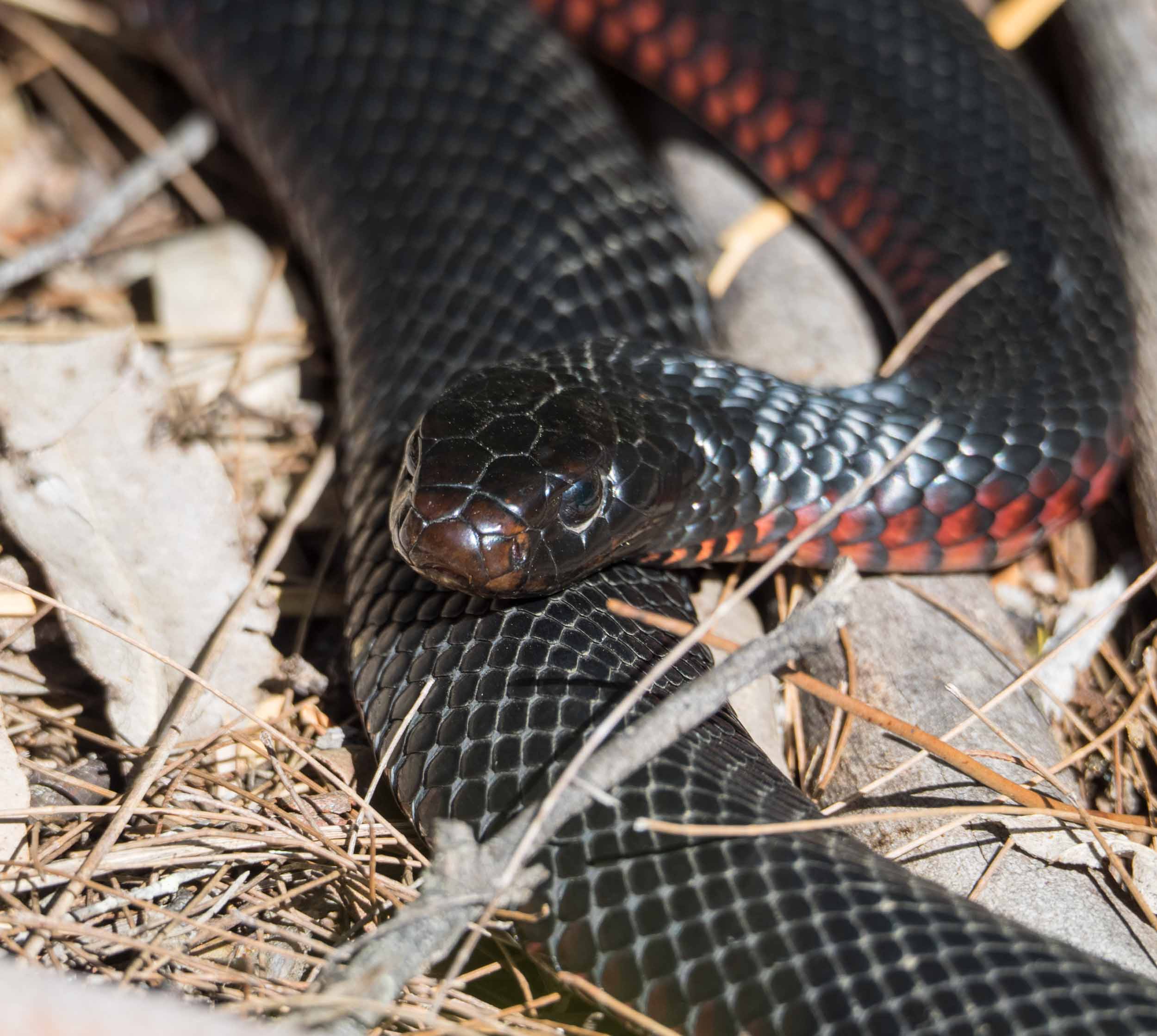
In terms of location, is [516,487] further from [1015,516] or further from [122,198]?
[122,198]

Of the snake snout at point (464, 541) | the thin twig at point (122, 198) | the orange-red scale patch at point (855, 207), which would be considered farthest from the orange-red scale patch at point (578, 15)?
the snake snout at point (464, 541)

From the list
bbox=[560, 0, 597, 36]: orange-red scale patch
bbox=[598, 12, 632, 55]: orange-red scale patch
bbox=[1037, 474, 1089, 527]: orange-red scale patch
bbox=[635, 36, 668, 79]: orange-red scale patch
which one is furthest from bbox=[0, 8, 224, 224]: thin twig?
bbox=[1037, 474, 1089, 527]: orange-red scale patch

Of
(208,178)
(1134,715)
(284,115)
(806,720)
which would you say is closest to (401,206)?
(284,115)

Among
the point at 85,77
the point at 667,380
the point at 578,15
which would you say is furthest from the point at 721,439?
the point at 85,77

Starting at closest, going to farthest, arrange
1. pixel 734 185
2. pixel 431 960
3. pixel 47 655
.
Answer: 1. pixel 431 960
2. pixel 47 655
3. pixel 734 185

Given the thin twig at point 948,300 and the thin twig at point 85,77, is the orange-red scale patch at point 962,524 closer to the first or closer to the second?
the thin twig at point 948,300

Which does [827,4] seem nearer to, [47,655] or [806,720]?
[806,720]

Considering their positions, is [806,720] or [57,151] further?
[57,151]
